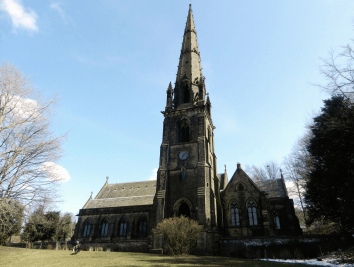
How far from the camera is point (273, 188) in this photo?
29797 millimetres

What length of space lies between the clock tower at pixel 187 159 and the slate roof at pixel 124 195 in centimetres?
849

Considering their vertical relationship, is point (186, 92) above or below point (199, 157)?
above

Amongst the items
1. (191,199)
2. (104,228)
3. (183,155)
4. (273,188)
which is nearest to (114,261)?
(191,199)

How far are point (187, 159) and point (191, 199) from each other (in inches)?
185

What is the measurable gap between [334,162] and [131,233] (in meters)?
24.6

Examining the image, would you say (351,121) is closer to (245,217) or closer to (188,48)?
(245,217)

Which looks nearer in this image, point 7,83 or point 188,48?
point 7,83

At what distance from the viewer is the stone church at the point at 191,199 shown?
2523 cm

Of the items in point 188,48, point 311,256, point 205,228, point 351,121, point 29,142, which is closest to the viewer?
point 29,142

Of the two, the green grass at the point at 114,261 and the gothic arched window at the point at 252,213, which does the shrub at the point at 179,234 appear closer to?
the green grass at the point at 114,261

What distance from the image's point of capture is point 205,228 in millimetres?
23016

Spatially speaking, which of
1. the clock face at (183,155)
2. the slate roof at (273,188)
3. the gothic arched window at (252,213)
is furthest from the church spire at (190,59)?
the gothic arched window at (252,213)

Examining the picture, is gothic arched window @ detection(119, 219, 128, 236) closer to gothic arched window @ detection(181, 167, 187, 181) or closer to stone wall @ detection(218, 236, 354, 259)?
gothic arched window @ detection(181, 167, 187, 181)

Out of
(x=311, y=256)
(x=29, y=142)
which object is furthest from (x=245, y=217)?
(x=29, y=142)
